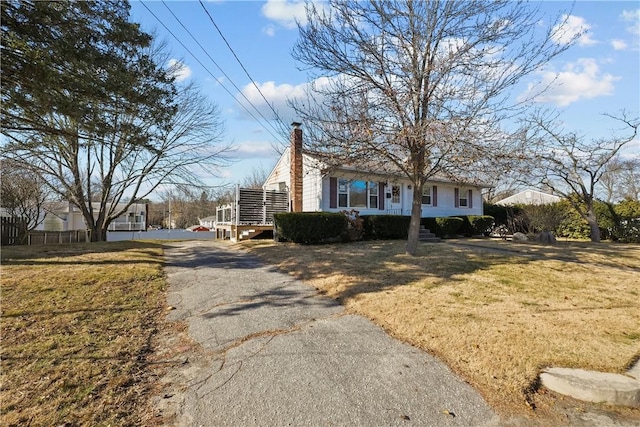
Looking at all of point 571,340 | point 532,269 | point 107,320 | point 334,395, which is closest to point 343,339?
point 334,395

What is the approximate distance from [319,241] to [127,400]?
33.2 feet

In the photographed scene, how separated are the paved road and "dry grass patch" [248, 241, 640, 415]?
33cm

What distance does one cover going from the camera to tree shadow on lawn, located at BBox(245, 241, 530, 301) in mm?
6305

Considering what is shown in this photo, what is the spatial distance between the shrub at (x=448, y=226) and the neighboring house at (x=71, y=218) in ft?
64.3

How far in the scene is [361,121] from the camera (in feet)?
25.2

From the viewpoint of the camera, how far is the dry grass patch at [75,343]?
253 centimetres

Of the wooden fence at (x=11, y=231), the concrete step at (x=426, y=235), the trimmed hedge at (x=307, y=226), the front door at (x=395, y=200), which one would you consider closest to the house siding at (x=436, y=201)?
the front door at (x=395, y=200)

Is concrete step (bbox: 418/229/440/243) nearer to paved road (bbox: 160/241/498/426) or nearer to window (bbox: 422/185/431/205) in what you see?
window (bbox: 422/185/431/205)

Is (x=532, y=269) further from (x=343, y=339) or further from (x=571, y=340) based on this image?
(x=343, y=339)

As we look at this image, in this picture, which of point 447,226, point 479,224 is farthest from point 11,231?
point 479,224

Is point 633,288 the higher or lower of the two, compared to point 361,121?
lower

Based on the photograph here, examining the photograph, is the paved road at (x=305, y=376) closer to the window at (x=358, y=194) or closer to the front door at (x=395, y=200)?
the window at (x=358, y=194)

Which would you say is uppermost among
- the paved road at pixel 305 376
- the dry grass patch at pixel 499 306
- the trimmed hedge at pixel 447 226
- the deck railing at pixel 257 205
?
the deck railing at pixel 257 205

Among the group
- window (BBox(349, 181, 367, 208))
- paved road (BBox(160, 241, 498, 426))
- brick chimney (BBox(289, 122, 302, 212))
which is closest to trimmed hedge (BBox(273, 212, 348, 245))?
brick chimney (BBox(289, 122, 302, 212))
